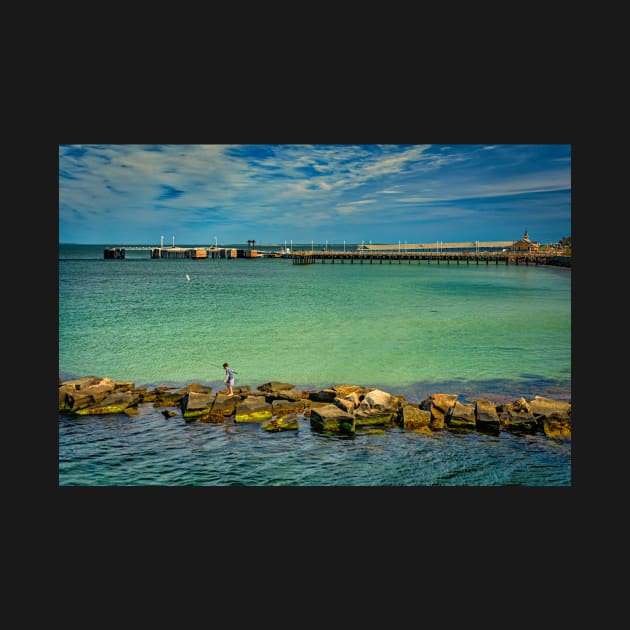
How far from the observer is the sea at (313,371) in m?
8.55

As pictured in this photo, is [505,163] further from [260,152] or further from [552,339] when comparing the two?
[552,339]

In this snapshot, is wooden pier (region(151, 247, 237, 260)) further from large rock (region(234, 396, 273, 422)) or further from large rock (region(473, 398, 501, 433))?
large rock (region(473, 398, 501, 433))

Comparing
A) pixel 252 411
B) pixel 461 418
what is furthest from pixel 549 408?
pixel 252 411

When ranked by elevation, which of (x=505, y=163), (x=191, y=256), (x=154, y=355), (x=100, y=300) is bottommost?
(x=154, y=355)

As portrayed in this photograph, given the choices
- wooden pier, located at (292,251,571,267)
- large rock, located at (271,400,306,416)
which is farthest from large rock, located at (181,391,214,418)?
wooden pier, located at (292,251,571,267)

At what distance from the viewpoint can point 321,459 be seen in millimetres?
8961

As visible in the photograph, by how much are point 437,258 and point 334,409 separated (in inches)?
2509

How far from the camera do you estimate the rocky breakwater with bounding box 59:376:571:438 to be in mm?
10203

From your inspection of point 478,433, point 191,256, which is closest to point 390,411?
point 478,433

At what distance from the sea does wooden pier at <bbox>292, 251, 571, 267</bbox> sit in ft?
125

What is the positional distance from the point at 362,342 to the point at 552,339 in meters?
6.86

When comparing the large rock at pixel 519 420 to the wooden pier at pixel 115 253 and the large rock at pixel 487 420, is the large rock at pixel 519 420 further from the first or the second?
the wooden pier at pixel 115 253

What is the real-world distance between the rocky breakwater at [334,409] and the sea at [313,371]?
0.28 m

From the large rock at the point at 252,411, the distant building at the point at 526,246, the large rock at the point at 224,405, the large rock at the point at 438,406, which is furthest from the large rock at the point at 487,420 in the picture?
the distant building at the point at 526,246
